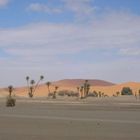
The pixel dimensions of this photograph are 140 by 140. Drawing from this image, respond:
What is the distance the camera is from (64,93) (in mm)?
140375

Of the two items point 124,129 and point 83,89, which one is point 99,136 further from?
point 83,89

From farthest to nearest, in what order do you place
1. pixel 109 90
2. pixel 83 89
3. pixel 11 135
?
1. pixel 109 90
2. pixel 83 89
3. pixel 11 135

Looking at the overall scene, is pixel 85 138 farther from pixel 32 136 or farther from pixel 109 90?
pixel 109 90

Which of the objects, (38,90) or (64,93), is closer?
(64,93)

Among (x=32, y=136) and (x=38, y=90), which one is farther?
(x=38, y=90)

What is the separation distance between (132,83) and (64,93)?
183ft

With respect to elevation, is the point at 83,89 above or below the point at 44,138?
above

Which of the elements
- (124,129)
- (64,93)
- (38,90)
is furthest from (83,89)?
(124,129)

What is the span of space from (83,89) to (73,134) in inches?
4480

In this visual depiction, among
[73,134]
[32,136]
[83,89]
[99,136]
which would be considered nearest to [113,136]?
[99,136]

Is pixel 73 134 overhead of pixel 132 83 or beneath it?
beneath

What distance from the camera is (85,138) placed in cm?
1861

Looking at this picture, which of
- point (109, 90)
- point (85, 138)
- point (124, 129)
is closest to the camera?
point (85, 138)

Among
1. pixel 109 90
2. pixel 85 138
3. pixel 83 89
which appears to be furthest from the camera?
pixel 109 90
